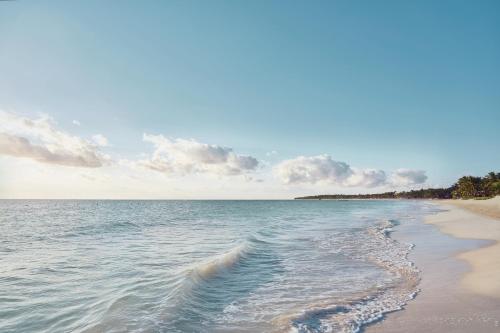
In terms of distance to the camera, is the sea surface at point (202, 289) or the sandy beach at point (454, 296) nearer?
the sandy beach at point (454, 296)

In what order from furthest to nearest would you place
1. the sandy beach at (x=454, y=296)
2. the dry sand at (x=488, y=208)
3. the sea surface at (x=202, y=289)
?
the dry sand at (x=488, y=208) → the sea surface at (x=202, y=289) → the sandy beach at (x=454, y=296)

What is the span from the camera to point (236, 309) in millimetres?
9680

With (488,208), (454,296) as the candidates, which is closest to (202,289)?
(454,296)

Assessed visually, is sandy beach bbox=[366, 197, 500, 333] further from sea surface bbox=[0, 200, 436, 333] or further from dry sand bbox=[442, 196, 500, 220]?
dry sand bbox=[442, 196, 500, 220]

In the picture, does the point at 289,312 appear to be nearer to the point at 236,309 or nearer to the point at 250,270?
the point at 236,309

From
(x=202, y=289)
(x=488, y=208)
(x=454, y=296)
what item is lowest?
(x=202, y=289)

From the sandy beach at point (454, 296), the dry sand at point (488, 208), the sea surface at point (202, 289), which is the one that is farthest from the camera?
the dry sand at point (488, 208)

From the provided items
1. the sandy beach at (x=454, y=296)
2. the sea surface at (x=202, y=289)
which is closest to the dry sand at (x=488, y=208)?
the sandy beach at (x=454, y=296)

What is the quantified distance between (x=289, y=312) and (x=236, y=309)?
1.44 meters

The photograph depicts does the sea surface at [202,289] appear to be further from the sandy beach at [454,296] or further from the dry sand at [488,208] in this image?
the dry sand at [488,208]

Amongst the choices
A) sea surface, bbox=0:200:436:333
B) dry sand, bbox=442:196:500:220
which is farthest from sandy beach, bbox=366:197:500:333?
dry sand, bbox=442:196:500:220

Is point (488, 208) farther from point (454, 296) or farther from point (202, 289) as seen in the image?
point (202, 289)

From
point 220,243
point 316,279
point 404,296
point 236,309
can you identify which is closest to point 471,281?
point 404,296

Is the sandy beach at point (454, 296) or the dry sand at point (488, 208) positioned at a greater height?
the dry sand at point (488, 208)
